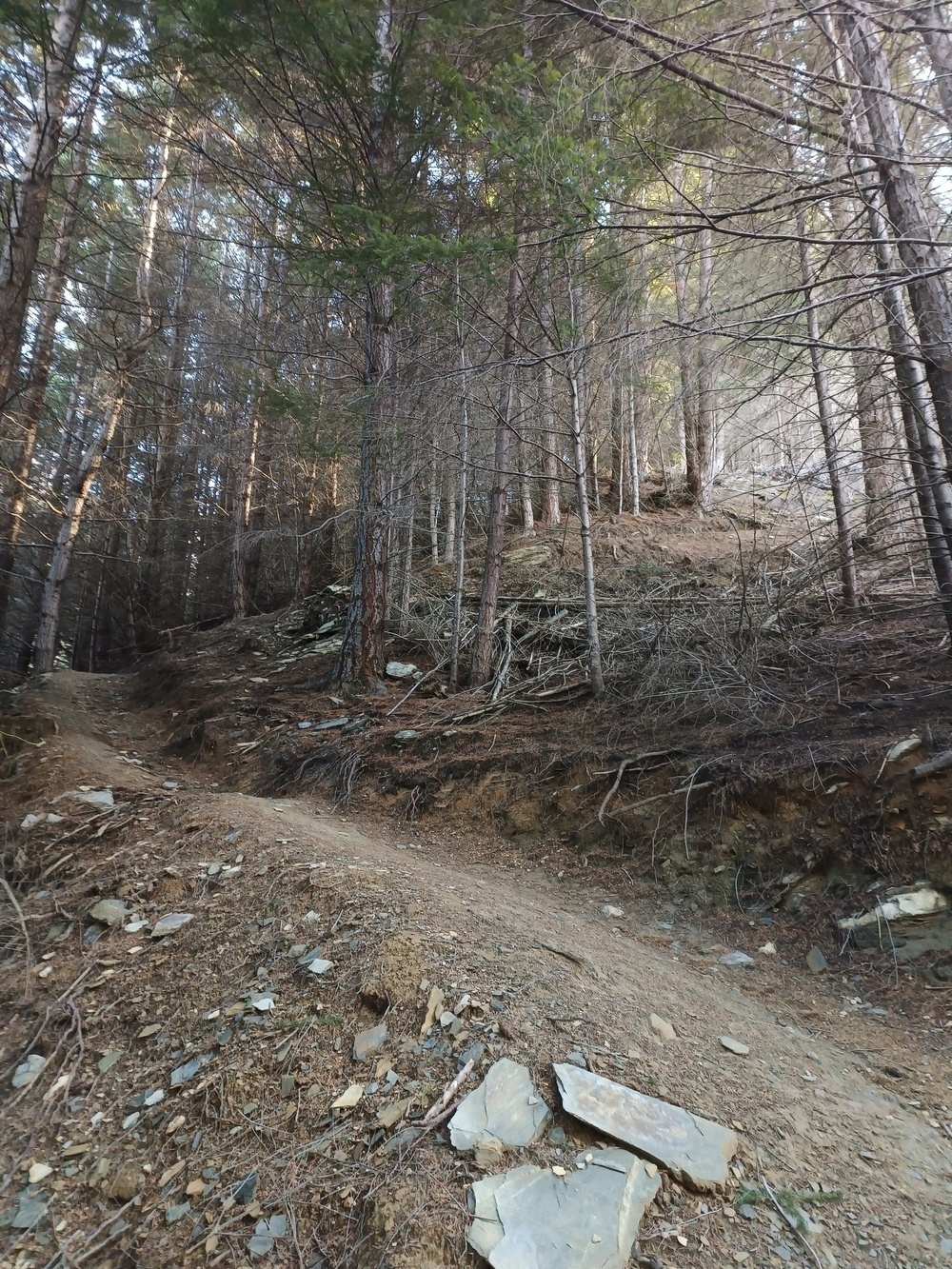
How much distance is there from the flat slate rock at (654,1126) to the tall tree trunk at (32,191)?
681 cm

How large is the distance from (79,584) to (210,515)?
543 centimetres

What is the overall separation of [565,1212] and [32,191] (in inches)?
336

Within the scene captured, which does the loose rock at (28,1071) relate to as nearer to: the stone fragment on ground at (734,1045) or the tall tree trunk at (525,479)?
the stone fragment on ground at (734,1045)

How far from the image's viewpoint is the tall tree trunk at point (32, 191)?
576cm

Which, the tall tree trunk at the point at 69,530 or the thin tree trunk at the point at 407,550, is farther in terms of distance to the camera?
the tall tree trunk at the point at 69,530

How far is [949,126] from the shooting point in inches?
152

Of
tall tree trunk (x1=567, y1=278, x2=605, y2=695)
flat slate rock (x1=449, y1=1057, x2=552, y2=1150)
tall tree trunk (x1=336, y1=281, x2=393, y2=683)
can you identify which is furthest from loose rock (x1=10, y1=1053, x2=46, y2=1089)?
tall tree trunk (x1=336, y1=281, x2=393, y2=683)

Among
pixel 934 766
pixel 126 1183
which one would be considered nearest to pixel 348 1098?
pixel 126 1183

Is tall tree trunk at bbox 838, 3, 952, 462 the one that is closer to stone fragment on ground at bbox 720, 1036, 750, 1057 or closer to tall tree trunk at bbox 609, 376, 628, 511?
stone fragment on ground at bbox 720, 1036, 750, 1057

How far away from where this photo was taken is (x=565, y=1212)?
75.9 inches

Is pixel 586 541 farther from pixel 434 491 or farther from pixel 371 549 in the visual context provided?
pixel 434 491

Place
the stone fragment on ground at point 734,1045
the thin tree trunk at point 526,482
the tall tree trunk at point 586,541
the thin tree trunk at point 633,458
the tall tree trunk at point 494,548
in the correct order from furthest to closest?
the thin tree trunk at point 633,458 < the thin tree trunk at point 526,482 < the tall tree trunk at point 494,548 < the tall tree trunk at point 586,541 < the stone fragment on ground at point 734,1045

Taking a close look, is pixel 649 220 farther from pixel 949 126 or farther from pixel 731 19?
pixel 949 126

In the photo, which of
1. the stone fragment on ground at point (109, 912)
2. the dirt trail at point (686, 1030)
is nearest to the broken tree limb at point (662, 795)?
the dirt trail at point (686, 1030)
